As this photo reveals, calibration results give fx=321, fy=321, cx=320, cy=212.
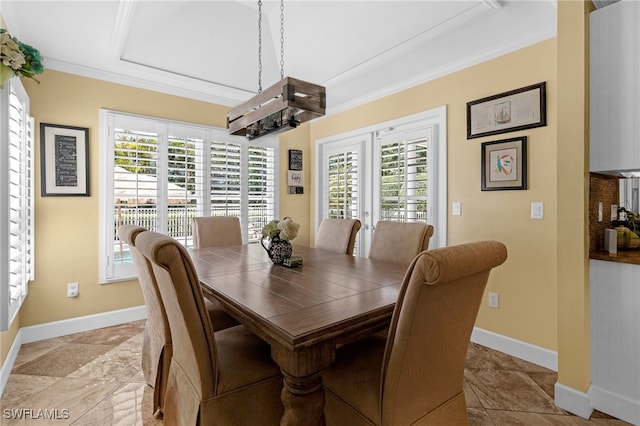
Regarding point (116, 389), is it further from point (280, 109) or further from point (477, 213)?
point (477, 213)

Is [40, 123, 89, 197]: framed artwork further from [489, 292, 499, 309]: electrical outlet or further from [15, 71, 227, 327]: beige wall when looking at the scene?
[489, 292, 499, 309]: electrical outlet

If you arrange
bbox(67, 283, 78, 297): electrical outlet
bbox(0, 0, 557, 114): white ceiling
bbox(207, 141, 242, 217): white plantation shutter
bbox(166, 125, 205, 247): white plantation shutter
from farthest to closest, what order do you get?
bbox(207, 141, 242, 217): white plantation shutter, bbox(166, 125, 205, 247): white plantation shutter, bbox(67, 283, 78, 297): electrical outlet, bbox(0, 0, 557, 114): white ceiling

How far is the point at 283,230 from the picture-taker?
2006 mm

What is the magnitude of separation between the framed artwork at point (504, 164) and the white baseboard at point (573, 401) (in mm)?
1395

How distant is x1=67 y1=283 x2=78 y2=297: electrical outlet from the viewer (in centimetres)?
296

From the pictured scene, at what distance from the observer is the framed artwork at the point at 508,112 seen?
2.42 metres

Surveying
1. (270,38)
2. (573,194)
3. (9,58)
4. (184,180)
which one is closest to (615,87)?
(573,194)

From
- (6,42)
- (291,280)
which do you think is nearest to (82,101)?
(6,42)

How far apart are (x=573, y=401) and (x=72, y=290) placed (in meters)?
3.94

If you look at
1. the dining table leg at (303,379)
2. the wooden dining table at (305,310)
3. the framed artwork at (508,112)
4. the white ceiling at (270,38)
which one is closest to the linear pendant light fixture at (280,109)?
the wooden dining table at (305,310)

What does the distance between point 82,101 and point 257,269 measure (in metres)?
2.56

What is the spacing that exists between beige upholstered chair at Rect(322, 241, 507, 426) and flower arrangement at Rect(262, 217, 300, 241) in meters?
0.88

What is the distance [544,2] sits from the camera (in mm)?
2129

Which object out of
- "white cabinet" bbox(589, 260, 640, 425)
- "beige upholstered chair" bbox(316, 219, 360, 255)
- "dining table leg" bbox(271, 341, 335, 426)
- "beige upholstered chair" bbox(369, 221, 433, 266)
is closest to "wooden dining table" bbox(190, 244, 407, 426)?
"dining table leg" bbox(271, 341, 335, 426)
